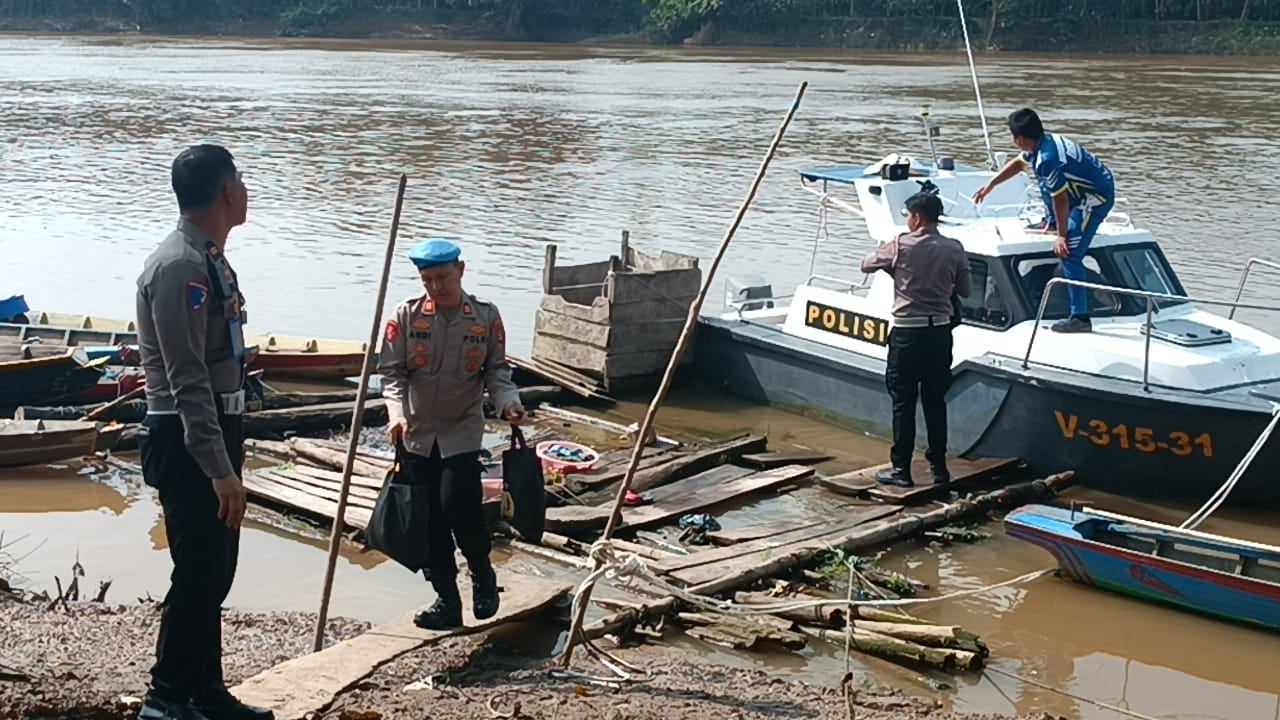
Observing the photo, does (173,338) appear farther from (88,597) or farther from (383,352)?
(88,597)

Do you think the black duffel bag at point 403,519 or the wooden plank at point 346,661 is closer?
the wooden plank at point 346,661

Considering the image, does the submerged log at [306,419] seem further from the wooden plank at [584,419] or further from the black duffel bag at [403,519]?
the black duffel bag at [403,519]

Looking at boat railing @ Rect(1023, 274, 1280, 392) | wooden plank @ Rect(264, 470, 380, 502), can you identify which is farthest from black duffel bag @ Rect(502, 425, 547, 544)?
boat railing @ Rect(1023, 274, 1280, 392)

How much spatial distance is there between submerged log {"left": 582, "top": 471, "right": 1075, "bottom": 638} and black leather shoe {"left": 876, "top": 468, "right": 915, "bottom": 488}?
0.44 meters

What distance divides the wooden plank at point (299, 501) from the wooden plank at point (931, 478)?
11.8ft

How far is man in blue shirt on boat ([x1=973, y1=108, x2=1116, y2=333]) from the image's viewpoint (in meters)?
11.2

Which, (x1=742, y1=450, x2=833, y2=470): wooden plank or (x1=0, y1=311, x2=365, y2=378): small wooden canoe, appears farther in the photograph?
(x1=0, y1=311, x2=365, y2=378): small wooden canoe

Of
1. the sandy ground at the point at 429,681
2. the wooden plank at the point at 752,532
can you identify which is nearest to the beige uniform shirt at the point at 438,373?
the sandy ground at the point at 429,681

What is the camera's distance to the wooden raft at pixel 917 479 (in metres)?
10.5

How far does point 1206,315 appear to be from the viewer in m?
12.0

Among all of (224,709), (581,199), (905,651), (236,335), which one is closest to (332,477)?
(905,651)

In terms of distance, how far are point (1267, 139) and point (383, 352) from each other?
101 ft

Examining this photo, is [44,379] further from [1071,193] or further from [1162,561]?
[1162,561]

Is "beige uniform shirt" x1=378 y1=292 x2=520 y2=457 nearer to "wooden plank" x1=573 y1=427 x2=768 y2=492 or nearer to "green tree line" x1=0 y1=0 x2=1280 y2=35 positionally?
"wooden plank" x1=573 y1=427 x2=768 y2=492
